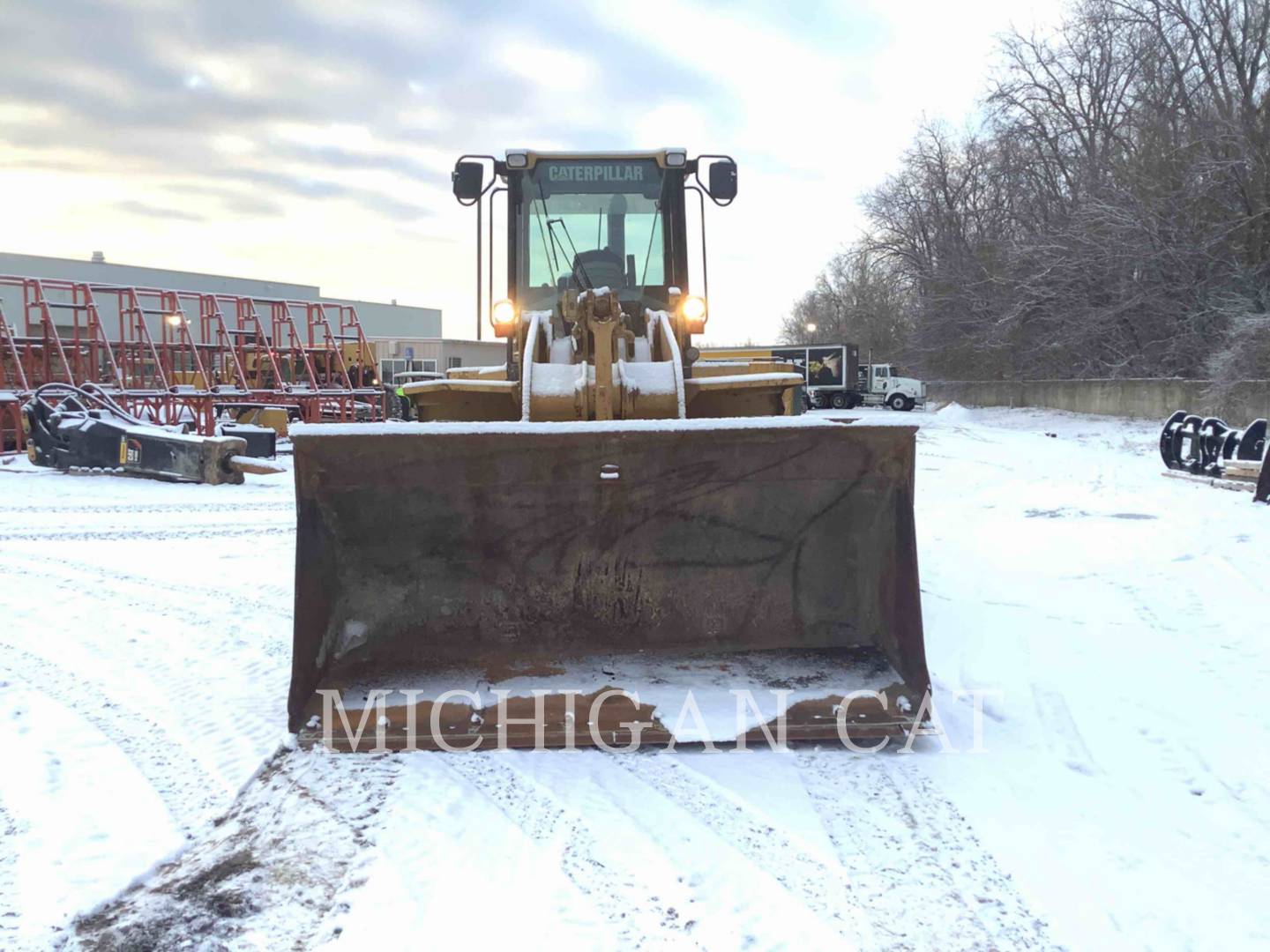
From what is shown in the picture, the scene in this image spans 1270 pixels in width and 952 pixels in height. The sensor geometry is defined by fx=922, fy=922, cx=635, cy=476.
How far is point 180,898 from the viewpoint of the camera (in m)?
2.64

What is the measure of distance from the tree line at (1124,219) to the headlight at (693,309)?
1900 cm

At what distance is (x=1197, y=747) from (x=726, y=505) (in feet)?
7.00

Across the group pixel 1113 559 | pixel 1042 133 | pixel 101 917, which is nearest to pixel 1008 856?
pixel 101 917

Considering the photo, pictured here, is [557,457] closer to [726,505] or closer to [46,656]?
[726,505]

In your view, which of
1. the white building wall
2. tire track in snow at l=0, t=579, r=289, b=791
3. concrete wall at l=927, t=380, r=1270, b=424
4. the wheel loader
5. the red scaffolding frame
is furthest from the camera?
the white building wall

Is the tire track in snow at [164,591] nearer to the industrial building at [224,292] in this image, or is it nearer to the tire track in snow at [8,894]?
the tire track in snow at [8,894]

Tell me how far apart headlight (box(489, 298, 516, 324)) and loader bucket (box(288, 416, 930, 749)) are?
7.19 feet

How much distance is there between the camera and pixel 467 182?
5.82 m

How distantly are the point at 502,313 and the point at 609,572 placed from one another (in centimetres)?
245

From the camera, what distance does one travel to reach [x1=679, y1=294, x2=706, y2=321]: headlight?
5.94m

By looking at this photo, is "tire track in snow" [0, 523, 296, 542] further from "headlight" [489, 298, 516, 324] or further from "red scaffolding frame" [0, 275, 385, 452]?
"red scaffolding frame" [0, 275, 385, 452]

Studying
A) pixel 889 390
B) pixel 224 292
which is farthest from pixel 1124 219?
pixel 224 292

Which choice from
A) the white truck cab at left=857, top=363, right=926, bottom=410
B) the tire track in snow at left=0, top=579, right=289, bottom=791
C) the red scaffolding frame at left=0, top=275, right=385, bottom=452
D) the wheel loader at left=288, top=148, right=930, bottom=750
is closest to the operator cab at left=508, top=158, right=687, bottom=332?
the wheel loader at left=288, top=148, right=930, bottom=750

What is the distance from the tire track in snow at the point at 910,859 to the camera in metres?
2.51
